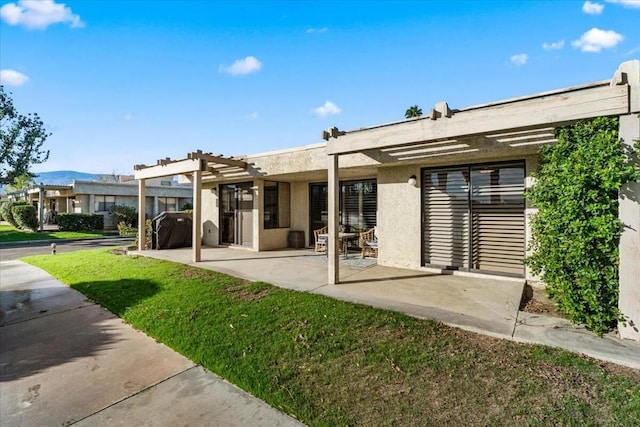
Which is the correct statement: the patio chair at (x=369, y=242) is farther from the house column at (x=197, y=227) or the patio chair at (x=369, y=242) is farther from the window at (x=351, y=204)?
the house column at (x=197, y=227)

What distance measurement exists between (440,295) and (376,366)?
8.90 ft

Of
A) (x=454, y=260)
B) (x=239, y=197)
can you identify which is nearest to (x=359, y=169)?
(x=454, y=260)

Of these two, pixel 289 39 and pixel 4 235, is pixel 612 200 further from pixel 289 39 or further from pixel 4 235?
pixel 4 235

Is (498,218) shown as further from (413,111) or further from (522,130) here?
(413,111)

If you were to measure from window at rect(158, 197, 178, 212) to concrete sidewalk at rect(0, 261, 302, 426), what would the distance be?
25472 mm

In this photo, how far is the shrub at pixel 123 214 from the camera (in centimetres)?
2511

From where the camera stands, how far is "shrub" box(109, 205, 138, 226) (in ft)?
82.4

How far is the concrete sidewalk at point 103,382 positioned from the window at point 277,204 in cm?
652

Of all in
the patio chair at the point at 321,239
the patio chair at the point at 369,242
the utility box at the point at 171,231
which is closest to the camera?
the patio chair at the point at 369,242

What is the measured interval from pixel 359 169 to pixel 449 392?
21.5ft

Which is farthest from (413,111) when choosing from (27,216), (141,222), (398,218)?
(27,216)

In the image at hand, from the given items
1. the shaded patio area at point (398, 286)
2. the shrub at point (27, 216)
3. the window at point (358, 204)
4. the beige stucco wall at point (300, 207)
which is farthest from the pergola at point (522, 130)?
the shrub at point (27, 216)

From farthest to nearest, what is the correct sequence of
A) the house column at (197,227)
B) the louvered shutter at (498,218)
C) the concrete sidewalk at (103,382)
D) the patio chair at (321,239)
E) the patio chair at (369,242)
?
1. the patio chair at (321,239)
2. the patio chair at (369,242)
3. the house column at (197,227)
4. the louvered shutter at (498,218)
5. the concrete sidewalk at (103,382)

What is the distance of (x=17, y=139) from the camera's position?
23.9m
